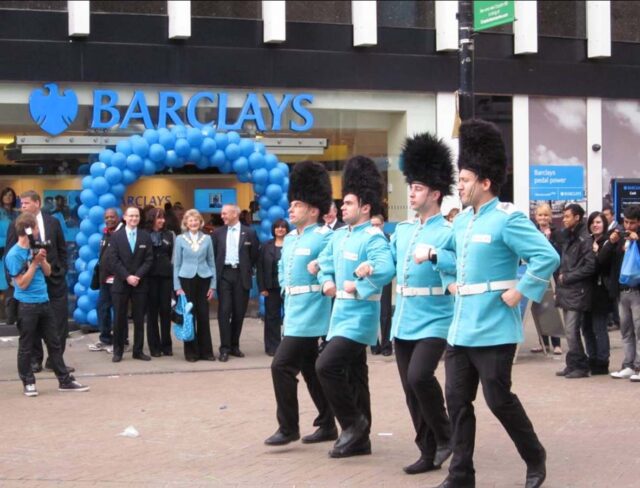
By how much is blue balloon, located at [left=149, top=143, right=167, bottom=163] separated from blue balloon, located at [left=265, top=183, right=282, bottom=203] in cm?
165

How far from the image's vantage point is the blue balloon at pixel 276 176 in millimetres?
16469

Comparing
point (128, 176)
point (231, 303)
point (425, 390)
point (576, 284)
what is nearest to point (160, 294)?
point (231, 303)

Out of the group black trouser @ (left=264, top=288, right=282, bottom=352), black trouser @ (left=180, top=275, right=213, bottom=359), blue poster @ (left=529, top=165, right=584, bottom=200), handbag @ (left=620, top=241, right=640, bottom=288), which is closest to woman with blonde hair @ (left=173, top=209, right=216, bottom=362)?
black trouser @ (left=180, top=275, right=213, bottom=359)

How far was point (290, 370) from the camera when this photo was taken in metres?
8.41

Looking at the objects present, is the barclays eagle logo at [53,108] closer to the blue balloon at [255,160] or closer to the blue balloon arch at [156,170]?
the blue balloon arch at [156,170]

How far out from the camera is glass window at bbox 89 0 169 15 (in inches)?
669

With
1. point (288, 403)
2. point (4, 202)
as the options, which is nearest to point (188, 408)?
point (288, 403)

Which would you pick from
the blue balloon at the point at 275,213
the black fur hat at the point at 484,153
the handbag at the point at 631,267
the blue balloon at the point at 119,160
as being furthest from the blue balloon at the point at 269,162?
the black fur hat at the point at 484,153

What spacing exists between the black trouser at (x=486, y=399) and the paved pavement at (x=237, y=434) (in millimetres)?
488

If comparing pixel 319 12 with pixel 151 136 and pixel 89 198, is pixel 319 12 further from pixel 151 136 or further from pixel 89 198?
pixel 89 198

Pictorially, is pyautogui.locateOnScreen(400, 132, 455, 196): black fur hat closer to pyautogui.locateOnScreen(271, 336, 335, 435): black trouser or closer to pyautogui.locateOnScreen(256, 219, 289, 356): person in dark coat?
pyautogui.locateOnScreen(271, 336, 335, 435): black trouser

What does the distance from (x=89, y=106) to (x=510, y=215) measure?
11236 millimetres

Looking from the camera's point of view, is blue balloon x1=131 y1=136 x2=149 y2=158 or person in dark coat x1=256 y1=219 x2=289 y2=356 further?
blue balloon x1=131 y1=136 x2=149 y2=158

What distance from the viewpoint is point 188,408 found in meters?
10.5
